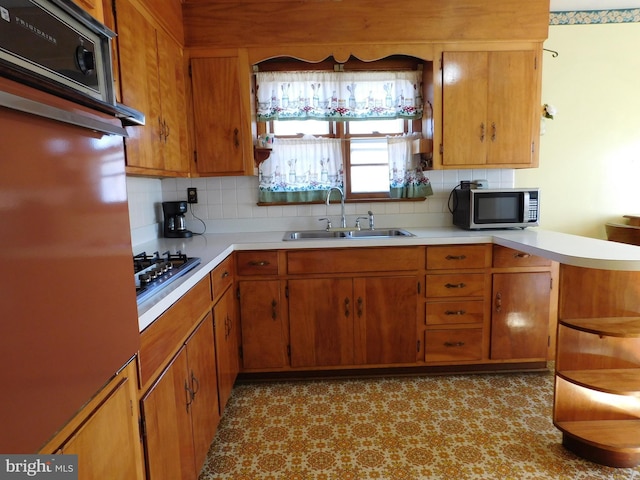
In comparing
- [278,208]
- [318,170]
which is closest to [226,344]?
[278,208]

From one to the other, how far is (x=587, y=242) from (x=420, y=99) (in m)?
1.55

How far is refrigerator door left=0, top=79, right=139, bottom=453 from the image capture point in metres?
0.55

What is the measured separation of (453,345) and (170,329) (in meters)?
1.88

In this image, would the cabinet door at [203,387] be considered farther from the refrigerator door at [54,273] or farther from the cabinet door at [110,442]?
the refrigerator door at [54,273]

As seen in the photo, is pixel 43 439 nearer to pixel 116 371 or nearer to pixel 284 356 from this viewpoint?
pixel 116 371

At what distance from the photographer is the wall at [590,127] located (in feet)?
10.9

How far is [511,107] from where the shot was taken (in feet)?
8.67

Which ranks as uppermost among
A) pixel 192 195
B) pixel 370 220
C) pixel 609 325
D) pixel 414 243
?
pixel 192 195

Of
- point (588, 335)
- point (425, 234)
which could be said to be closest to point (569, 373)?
point (588, 335)

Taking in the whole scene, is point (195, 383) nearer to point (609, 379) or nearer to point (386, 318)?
point (386, 318)

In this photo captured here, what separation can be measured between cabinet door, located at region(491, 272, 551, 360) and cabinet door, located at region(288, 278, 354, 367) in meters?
0.95

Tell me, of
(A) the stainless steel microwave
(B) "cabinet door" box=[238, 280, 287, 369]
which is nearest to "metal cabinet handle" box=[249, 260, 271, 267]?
(B) "cabinet door" box=[238, 280, 287, 369]

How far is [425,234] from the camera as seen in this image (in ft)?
8.38

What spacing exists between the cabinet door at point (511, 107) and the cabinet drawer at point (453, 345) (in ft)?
3.93
